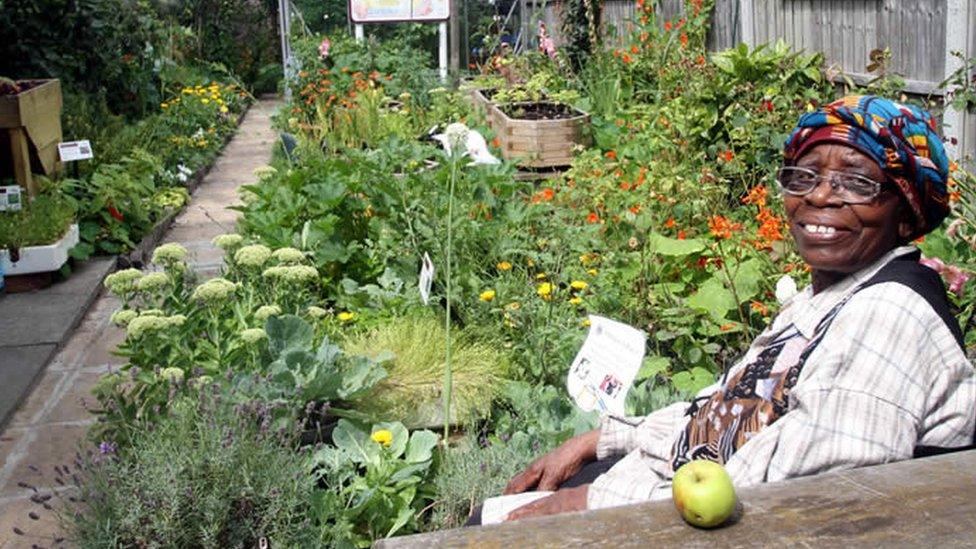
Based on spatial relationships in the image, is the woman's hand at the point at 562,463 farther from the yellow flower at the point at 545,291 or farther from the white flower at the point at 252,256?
the yellow flower at the point at 545,291

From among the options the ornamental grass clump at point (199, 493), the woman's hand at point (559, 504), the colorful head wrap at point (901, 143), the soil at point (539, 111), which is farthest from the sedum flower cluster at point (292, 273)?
the soil at point (539, 111)

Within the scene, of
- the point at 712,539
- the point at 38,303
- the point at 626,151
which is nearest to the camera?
the point at 712,539

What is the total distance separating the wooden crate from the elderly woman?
546 centimetres

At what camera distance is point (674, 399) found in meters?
3.75

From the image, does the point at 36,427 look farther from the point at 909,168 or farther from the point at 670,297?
the point at 909,168

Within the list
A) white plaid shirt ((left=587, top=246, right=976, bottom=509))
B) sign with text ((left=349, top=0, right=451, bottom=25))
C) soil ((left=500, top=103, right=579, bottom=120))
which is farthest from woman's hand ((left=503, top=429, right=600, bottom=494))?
sign with text ((left=349, top=0, right=451, bottom=25))

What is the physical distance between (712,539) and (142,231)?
645 centimetres

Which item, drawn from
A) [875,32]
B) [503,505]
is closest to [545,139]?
[875,32]

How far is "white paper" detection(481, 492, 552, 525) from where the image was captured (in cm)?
248

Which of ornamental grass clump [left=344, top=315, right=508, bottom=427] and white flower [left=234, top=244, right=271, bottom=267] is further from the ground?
white flower [left=234, top=244, right=271, bottom=267]

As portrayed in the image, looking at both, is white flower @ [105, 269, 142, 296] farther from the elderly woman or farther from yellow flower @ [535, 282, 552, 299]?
the elderly woman

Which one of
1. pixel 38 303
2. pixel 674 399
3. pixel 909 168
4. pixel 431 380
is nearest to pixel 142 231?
pixel 38 303

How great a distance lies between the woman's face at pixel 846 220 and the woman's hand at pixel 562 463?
69 centimetres

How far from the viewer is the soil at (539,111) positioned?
28.4 ft
